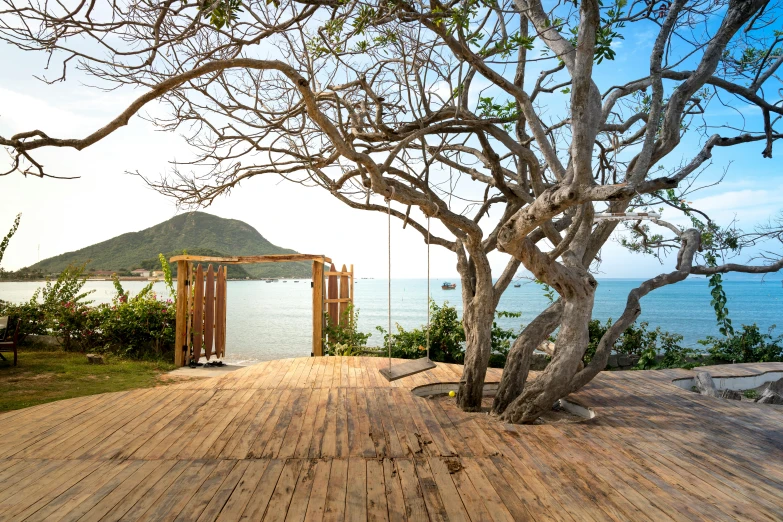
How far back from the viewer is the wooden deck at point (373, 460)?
101 inches

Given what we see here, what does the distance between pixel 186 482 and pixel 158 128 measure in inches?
152

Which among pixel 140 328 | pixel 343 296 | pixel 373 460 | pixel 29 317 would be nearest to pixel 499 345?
pixel 343 296

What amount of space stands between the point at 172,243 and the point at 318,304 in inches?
1081

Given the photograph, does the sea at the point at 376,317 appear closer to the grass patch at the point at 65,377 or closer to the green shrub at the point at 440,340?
the green shrub at the point at 440,340

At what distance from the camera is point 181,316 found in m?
7.97

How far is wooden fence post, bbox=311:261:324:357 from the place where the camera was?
8.08 meters

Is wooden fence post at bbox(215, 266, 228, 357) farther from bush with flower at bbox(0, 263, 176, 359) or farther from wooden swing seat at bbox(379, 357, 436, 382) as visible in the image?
wooden swing seat at bbox(379, 357, 436, 382)

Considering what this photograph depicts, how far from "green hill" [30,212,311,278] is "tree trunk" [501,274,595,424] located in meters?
25.4

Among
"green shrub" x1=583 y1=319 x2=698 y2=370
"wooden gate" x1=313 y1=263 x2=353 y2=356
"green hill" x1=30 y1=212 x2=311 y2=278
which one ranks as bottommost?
"green shrub" x1=583 y1=319 x2=698 y2=370

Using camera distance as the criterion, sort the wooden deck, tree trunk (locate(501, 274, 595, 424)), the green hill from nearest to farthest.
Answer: the wooden deck, tree trunk (locate(501, 274, 595, 424)), the green hill

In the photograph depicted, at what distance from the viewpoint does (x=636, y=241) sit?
27.6 ft

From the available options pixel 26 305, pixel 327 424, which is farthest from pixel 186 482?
pixel 26 305

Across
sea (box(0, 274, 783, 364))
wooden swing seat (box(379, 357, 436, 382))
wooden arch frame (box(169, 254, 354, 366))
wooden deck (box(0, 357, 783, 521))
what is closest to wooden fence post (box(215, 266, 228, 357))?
wooden arch frame (box(169, 254, 354, 366))

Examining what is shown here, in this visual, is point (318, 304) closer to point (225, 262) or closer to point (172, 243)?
point (225, 262)
